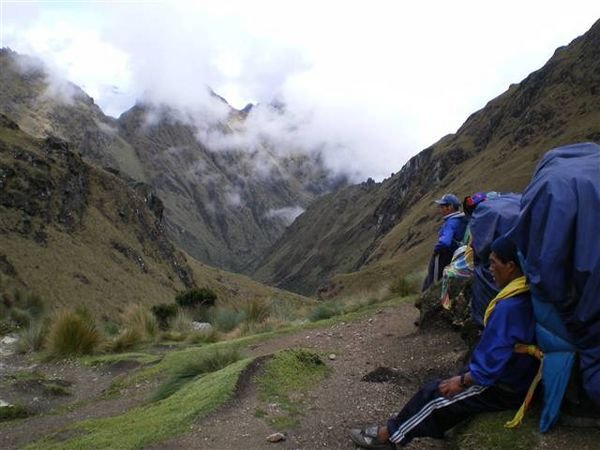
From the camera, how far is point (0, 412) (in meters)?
8.45

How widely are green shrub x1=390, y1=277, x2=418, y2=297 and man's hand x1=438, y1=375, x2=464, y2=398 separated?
9.68 m

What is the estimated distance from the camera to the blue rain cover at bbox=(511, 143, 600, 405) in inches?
149

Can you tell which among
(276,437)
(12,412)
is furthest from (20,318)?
(276,437)

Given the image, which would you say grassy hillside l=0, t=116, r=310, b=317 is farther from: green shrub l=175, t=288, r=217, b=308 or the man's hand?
the man's hand

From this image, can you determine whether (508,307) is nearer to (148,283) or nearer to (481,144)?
(148,283)

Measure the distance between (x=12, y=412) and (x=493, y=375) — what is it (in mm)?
7033

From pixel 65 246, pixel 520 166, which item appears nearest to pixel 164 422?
pixel 65 246

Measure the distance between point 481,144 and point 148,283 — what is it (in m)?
99.3

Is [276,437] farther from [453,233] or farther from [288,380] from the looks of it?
[453,233]

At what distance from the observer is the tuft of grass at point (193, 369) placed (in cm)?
795

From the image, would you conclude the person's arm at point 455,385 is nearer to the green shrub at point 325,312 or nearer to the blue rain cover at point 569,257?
the blue rain cover at point 569,257

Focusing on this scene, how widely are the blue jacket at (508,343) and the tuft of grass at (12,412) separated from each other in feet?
22.5

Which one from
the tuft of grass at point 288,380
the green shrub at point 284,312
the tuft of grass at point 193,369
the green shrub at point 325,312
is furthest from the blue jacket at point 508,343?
the green shrub at point 284,312

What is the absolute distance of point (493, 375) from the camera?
4.28 meters
